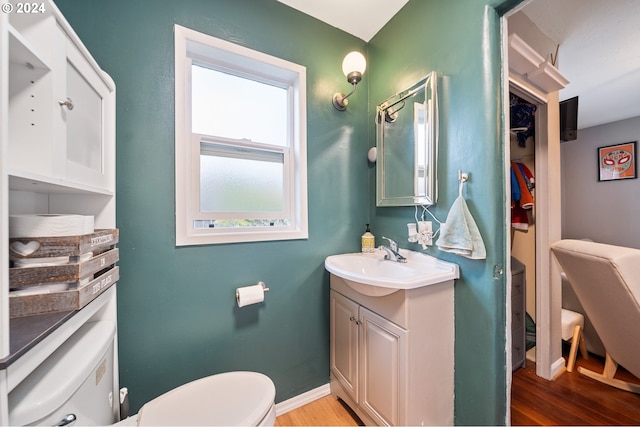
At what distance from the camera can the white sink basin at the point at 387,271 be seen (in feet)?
3.18

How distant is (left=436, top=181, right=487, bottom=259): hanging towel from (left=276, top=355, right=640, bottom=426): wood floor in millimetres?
1081

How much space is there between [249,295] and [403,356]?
793mm

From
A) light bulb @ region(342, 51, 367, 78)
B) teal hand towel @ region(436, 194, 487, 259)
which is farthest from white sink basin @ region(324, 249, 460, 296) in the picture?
light bulb @ region(342, 51, 367, 78)

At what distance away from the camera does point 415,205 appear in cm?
134

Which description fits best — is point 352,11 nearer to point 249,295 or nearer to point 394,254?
point 394,254

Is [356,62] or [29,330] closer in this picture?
[29,330]

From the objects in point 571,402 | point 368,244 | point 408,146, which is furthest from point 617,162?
point 368,244

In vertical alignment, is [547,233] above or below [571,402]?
above

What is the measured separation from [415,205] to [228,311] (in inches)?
48.4

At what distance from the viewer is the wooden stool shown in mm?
1636

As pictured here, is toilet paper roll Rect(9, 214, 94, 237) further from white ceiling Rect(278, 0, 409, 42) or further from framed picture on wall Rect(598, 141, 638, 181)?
framed picture on wall Rect(598, 141, 638, 181)

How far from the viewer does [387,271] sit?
4.39 ft

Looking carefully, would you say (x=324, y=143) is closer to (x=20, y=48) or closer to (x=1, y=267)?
(x=20, y=48)

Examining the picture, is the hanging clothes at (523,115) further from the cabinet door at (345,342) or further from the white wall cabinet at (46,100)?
the white wall cabinet at (46,100)
